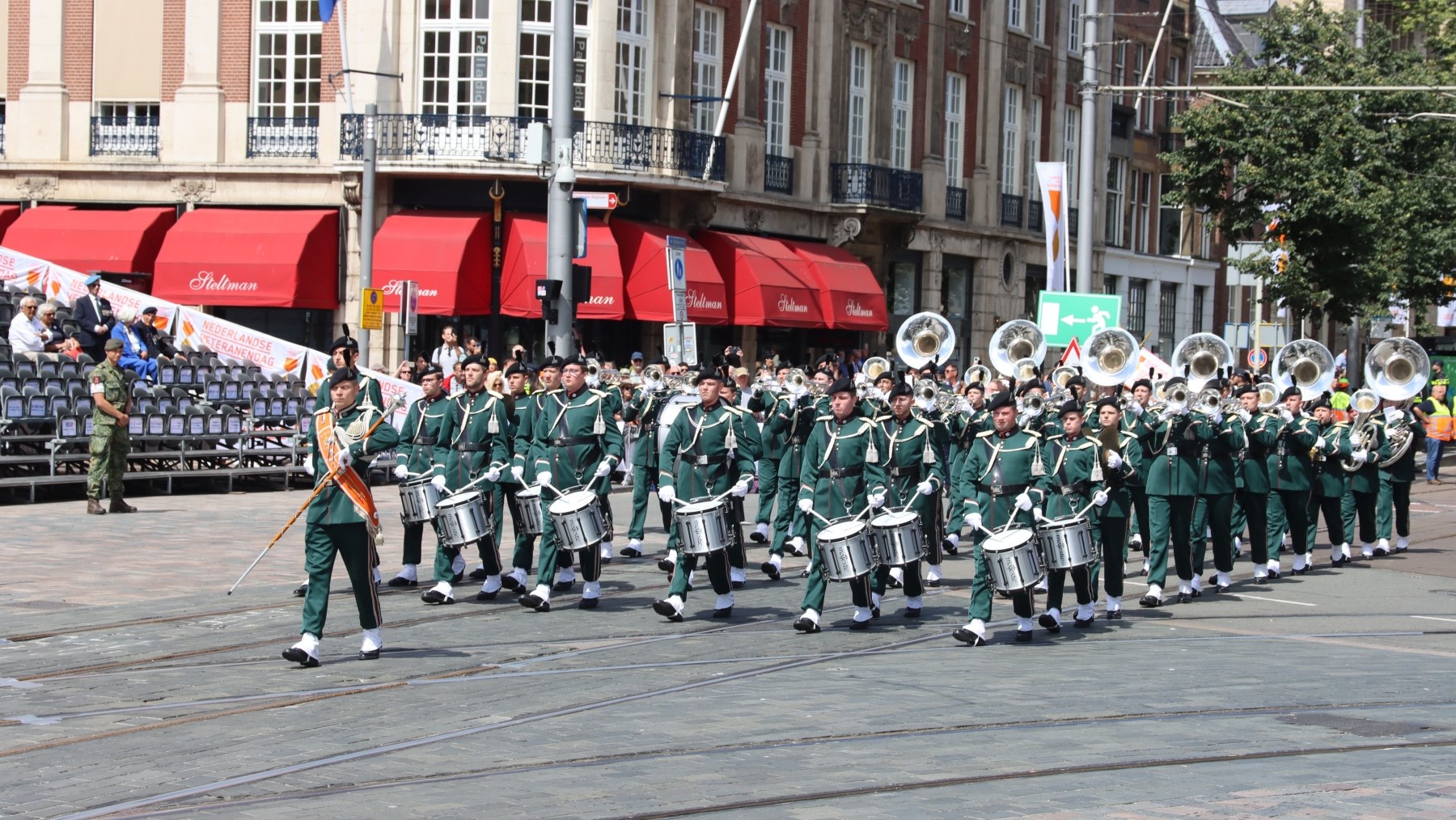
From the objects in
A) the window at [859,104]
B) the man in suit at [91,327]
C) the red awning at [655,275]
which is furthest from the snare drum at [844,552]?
the window at [859,104]

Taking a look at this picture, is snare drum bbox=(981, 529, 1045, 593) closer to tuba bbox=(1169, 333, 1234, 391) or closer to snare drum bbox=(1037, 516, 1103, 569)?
snare drum bbox=(1037, 516, 1103, 569)

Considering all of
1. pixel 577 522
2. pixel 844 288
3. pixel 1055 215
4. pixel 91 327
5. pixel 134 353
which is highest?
pixel 1055 215

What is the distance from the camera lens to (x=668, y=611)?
14156mm

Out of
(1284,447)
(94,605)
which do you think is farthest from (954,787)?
(1284,447)

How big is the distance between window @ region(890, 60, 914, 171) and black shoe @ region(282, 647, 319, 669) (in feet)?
110

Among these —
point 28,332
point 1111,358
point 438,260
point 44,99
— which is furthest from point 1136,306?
point 28,332

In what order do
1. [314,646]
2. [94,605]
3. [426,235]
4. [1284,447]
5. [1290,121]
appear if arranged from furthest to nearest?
[1290,121]
[426,235]
[1284,447]
[94,605]
[314,646]

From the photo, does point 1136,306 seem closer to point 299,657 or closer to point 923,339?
point 923,339

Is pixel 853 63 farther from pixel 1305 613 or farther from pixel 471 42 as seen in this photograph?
pixel 1305 613

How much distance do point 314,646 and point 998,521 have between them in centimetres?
533

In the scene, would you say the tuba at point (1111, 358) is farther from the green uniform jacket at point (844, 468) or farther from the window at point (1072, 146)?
the window at point (1072, 146)

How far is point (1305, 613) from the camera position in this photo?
1600 centimetres

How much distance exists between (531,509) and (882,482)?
9.08 ft

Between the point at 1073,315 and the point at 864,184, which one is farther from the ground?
the point at 864,184
